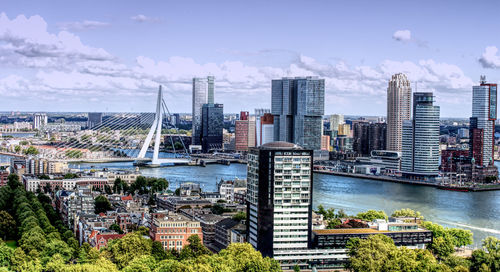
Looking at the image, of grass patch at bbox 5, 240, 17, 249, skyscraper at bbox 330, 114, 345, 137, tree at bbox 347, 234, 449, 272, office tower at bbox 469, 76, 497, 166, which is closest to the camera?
tree at bbox 347, 234, 449, 272

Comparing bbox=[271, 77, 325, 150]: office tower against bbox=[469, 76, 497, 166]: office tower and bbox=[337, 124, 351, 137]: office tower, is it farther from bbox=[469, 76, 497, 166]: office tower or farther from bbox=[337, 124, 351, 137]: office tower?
bbox=[337, 124, 351, 137]: office tower

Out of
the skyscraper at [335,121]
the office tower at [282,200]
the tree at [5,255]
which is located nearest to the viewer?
the tree at [5,255]

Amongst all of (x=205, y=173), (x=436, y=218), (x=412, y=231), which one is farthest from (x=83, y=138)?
(x=412, y=231)

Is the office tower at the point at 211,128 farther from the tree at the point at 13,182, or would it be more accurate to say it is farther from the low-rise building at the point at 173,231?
the low-rise building at the point at 173,231

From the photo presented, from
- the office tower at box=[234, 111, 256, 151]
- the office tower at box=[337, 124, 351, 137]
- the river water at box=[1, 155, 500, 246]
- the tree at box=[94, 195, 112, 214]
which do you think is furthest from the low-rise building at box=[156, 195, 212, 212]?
the office tower at box=[337, 124, 351, 137]

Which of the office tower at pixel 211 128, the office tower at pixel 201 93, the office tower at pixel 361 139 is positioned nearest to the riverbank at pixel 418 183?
the office tower at pixel 361 139

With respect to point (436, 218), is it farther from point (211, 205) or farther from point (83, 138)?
point (83, 138)
